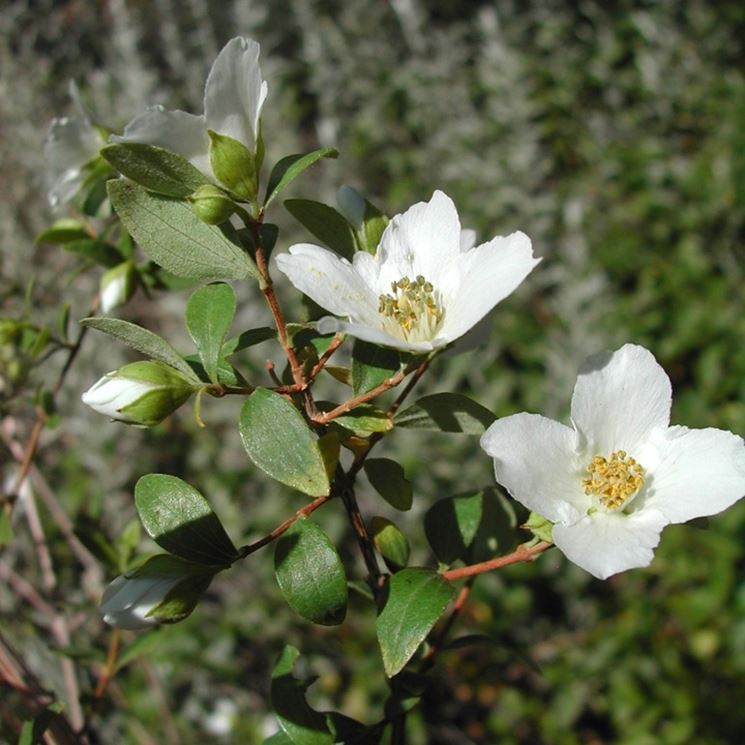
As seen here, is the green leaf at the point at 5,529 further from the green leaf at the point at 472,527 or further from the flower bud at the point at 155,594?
the green leaf at the point at 472,527

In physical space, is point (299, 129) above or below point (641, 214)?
above

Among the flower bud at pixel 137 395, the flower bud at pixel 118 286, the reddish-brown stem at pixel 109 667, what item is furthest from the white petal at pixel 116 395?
the reddish-brown stem at pixel 109 667

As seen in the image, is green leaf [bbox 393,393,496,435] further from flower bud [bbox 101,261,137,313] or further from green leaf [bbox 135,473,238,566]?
flower bud [bbox 101,261,137,313]

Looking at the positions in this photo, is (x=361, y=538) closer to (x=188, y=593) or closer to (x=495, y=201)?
(x=188, y=593)

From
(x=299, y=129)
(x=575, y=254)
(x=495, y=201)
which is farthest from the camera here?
(x=299, y=129)

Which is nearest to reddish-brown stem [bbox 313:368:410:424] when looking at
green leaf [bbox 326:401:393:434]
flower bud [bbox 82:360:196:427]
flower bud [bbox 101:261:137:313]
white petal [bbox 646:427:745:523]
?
green leaf [bbox 326:401:393:434]

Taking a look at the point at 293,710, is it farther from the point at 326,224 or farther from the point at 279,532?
the point at 326,224

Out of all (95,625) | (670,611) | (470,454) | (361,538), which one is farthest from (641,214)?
(361,538)
